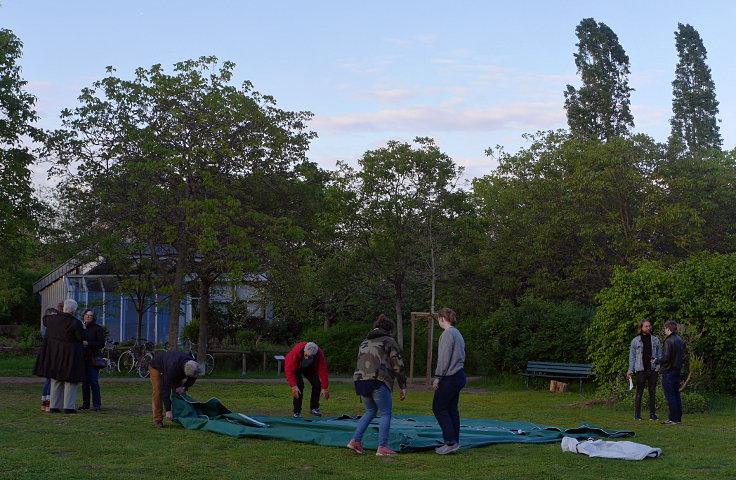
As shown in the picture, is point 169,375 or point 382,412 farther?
point 169,375

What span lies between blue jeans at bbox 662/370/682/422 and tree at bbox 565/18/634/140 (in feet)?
102

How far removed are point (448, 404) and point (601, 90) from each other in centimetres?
3709

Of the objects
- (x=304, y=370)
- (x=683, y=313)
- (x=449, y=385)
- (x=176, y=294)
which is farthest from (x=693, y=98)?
(x=449, y=385)

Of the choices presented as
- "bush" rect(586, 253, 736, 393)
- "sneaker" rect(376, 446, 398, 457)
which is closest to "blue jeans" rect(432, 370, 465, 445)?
"sneaker" rect(376, 446, 398, 457)

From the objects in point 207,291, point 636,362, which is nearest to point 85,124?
point 207,291

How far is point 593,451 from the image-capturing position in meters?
10.3

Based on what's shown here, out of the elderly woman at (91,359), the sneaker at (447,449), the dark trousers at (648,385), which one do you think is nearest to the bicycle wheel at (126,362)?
the elderly woman at (91,359)

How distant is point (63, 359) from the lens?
14.2 m

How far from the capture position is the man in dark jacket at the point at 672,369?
1421 cm

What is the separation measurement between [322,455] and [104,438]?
9.83ft

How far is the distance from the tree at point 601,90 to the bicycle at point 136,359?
2680 cm

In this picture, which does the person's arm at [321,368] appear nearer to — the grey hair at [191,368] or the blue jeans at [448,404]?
the grey hair at [191,368]

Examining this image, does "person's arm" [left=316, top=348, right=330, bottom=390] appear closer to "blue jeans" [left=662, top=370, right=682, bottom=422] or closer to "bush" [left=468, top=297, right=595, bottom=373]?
"blue jeans" [left=662, top=370, right=682, bottom=422]

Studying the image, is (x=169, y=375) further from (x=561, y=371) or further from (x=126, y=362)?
(x=126, y=362)
